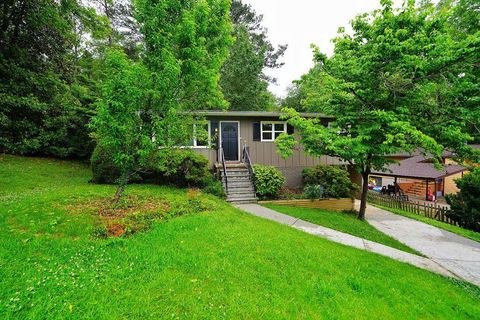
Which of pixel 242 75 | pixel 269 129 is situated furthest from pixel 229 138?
pixel 242 75

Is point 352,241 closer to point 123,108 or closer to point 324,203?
point 324,203

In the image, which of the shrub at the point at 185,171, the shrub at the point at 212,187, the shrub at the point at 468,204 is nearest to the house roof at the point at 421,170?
the shrub at the point at 468,204

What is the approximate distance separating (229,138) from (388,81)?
25.5 ft

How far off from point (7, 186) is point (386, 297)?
1212 cm

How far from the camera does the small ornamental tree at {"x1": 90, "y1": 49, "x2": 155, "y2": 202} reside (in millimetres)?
5406

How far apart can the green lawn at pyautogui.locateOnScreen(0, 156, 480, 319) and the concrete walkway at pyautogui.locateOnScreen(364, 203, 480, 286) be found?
4.39 ft

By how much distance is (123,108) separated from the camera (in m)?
5.52

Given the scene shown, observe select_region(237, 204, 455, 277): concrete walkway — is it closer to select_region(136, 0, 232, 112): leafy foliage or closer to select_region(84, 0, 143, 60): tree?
select_region(136, 0, 232, 112): leafy foliage

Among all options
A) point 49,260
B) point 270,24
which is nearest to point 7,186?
point 49,260

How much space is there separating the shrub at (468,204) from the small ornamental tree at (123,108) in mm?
14325

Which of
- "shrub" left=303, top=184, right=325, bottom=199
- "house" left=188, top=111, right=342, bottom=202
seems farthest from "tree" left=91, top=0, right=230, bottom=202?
"shrub" left=303, top=184, right=325, bottom=199

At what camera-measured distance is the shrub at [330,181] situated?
36.0 feet

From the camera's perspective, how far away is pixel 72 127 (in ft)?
45.2

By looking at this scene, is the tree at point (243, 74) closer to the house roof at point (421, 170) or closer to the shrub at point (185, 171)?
the shrub at point (185, 171)
